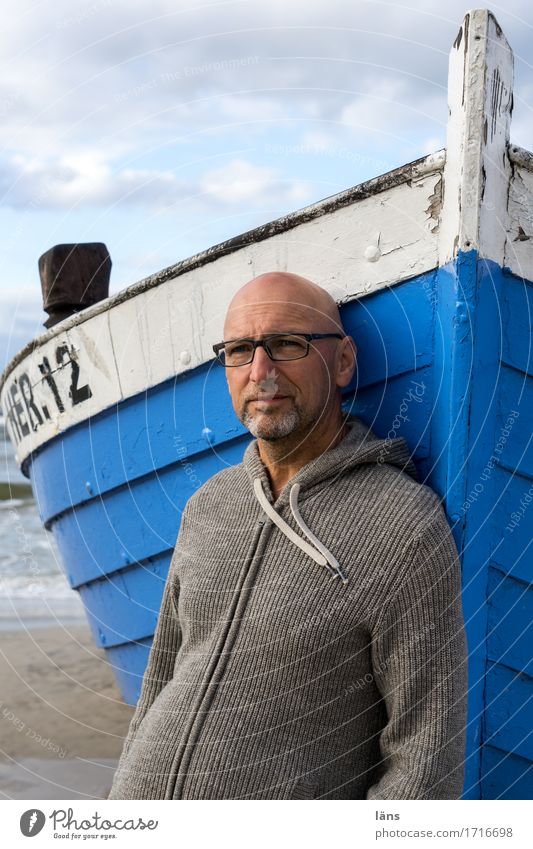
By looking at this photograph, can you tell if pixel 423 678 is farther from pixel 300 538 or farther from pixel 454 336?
pixel 454 336

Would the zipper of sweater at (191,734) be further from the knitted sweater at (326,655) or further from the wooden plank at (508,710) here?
the wooden plank at (508,710)

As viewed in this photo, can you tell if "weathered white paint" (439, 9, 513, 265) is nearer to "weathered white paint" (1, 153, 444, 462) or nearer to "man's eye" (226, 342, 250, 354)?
"weathered white paint" (1, 153, 444, 462)

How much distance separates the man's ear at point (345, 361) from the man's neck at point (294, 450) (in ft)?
0.27

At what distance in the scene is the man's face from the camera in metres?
1.94

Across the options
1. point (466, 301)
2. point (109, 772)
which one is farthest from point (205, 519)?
point (109, 772)

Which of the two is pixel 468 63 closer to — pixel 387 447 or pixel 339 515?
pixel 387 447

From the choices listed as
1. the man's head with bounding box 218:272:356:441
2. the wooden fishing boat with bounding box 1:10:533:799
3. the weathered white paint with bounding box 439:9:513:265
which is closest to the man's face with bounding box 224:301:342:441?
the man's head with bounding box 218:272:356:441

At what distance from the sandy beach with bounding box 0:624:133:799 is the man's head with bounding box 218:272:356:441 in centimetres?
210

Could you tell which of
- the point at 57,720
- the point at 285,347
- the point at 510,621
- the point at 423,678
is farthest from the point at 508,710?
the point at 57,720

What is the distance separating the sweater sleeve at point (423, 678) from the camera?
170 centimetres

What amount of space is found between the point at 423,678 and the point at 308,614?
0.24m

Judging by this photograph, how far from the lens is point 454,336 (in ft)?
6.39

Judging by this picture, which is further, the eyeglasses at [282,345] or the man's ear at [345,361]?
the man's ear at [345,361]

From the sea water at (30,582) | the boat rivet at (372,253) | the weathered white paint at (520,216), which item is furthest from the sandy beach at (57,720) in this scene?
the weathered white paint at (520,216)
